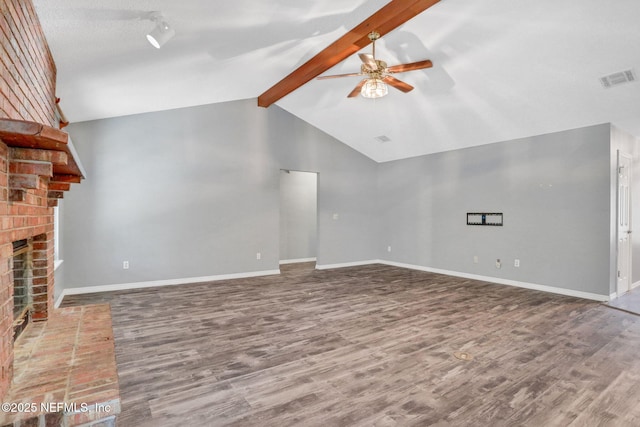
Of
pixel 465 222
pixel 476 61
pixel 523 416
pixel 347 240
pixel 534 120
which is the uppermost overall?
pixel 476 61

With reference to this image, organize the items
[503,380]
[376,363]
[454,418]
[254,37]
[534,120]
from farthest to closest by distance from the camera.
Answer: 1. [534,120]
2. [254,37]
3. [376,363]
4. [503,380]
5. [454,418]

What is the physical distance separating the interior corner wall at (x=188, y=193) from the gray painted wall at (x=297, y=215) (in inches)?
46.0

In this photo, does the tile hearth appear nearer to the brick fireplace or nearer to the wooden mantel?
the brick fireplace

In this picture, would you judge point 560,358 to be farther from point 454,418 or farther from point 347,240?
point 347,240

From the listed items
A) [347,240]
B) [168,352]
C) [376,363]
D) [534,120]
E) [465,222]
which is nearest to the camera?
[376,363]

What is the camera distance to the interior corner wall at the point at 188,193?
4.78m

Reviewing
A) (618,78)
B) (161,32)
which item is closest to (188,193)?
(161,32)

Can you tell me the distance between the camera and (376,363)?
2543 mm

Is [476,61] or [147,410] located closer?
[147,410]

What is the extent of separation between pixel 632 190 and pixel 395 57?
419cm

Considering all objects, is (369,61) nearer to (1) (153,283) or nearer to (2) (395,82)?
(2) (395,82)

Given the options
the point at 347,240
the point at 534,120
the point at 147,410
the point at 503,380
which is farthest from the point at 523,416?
the point at 347,240

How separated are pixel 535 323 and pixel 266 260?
4298mm

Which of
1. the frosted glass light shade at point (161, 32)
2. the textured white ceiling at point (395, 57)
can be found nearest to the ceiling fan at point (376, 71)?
the textured white ceiling at point (395, 57)
